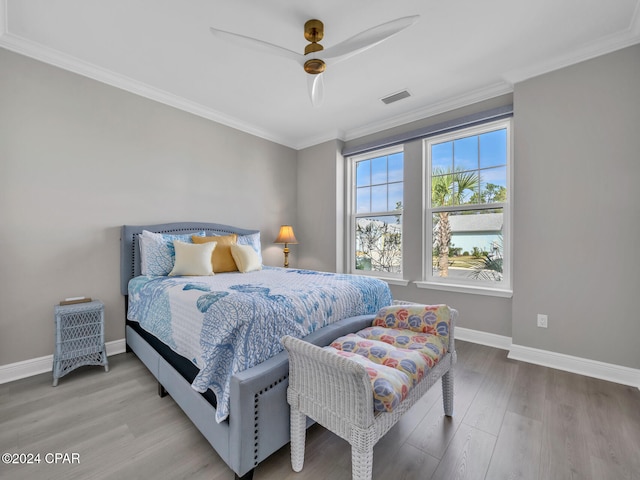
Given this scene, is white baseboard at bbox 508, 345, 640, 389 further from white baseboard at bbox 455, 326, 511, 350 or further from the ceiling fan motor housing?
the ceiling fan motor housing

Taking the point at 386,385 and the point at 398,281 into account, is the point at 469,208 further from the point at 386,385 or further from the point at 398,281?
the point at 386,385

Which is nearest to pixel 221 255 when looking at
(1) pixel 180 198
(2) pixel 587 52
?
(1) pixel 180 198

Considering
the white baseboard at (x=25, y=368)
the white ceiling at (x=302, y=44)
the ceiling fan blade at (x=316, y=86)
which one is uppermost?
the white ceiling at (x=302, y=44)

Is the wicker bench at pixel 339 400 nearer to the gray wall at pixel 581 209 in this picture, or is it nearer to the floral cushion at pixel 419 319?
the floral cushion at pixel 419 319

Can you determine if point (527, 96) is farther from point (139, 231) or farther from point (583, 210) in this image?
point (139, 231)

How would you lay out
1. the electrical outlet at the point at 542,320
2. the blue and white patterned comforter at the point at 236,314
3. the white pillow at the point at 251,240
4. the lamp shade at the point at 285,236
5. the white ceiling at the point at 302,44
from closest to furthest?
1. the blue and white patterned comforter at the point at 236,314
2. the white ceiling at the point at 302,44
3. the electrical outlet at the point at 542,320
4. the white pillow at the point at 251,240
5. the lamp shade at the point at 285,236

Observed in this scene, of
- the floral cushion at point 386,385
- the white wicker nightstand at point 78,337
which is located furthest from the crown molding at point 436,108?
the white wicker nightstand at point 78,337

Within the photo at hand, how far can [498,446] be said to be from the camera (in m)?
1.50

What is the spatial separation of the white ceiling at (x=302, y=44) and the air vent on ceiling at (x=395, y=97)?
0.21ft

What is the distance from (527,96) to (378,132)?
1675 mm

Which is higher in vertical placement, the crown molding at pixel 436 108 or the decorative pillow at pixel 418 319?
the crown molding at pixel 436 108

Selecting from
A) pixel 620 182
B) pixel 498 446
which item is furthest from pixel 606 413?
pixel 620 182

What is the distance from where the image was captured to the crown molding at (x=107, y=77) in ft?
7.24

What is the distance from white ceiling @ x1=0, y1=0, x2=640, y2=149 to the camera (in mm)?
1904
